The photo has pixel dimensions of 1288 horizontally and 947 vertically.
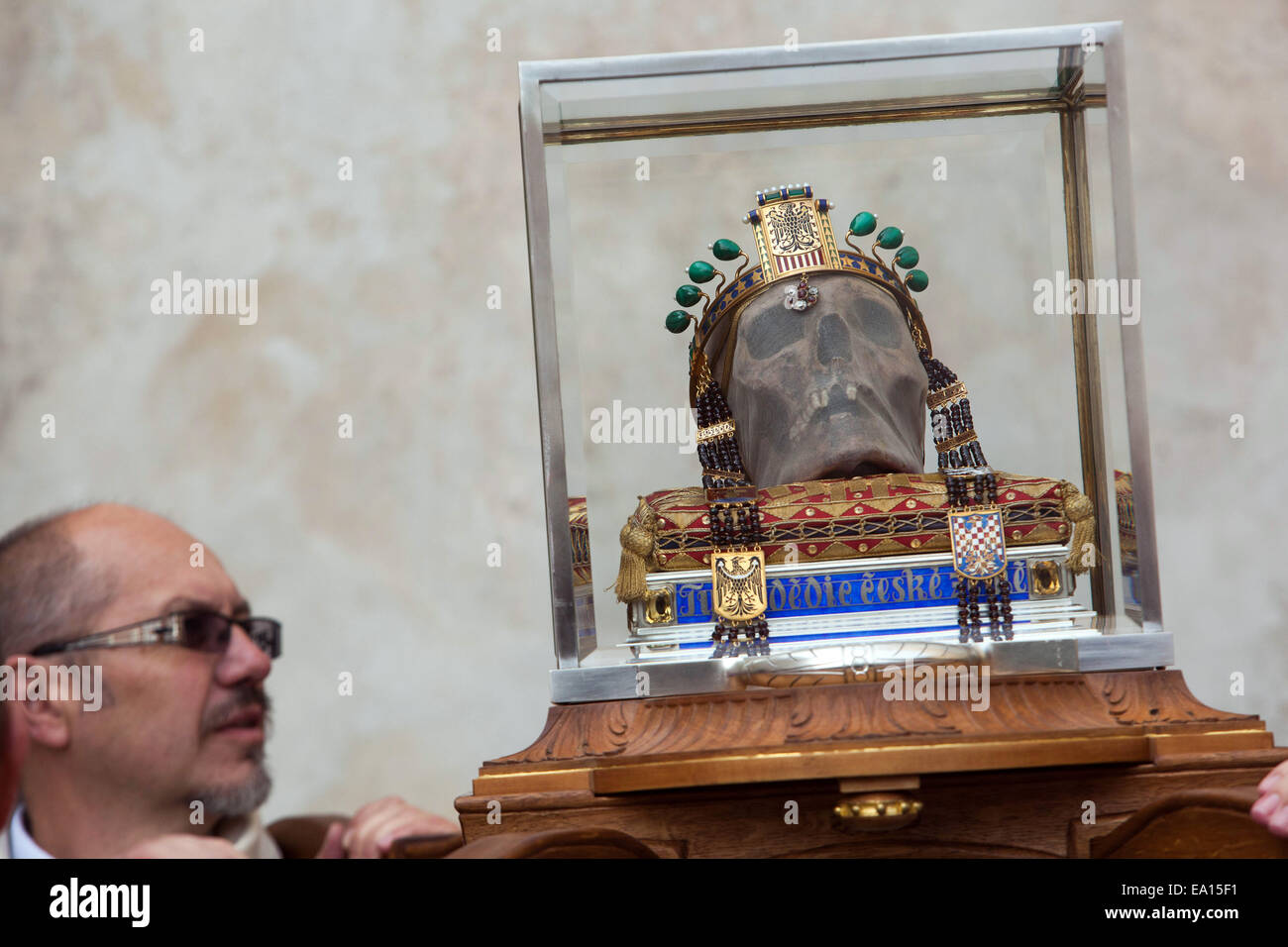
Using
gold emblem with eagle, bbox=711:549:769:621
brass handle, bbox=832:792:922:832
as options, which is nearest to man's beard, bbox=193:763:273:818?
brass handle, bbox=832:792:922:832

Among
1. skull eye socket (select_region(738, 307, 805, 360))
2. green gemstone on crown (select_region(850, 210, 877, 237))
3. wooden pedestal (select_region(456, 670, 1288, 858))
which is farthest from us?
green gemstone on crown (select_region(850, 210, 877, 237))

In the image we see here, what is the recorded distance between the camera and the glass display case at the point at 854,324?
3.04 meters

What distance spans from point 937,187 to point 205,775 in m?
2.43

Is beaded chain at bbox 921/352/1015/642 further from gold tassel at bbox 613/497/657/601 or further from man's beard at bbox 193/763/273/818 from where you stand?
man's beard at bbox 193/763/273/818

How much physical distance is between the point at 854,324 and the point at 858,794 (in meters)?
1.27

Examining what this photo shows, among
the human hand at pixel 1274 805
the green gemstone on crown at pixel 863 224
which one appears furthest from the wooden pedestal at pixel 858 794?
the green gemstone on crown at pixel 863 224

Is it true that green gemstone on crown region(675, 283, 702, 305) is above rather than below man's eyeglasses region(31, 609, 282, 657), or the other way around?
above

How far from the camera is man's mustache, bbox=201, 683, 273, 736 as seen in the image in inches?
70.3

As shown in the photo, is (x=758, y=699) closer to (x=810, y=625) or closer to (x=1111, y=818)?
(x=810, y=625)

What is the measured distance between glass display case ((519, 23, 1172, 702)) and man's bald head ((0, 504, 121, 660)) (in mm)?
1322

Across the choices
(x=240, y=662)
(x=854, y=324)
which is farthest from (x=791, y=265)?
(x=240, y=662)

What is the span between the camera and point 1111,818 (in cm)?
269
